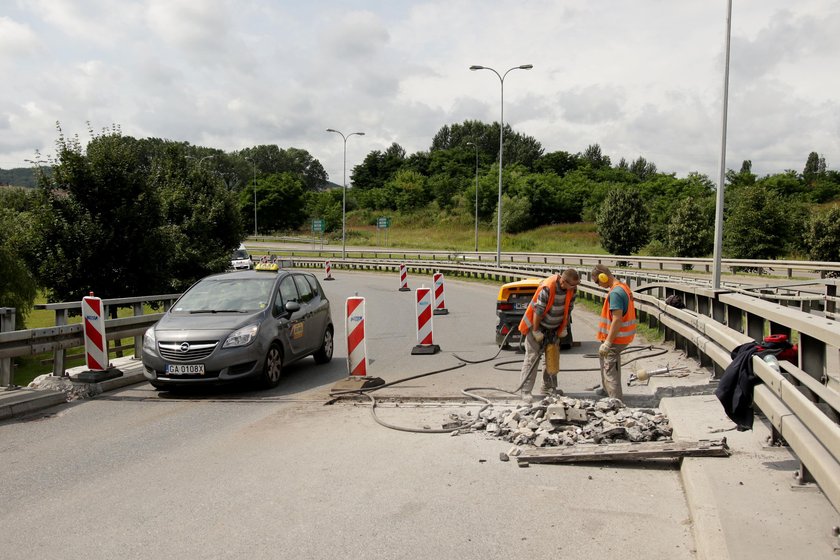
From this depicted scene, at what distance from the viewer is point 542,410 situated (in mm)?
7160

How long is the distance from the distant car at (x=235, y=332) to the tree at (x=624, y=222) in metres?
47.5

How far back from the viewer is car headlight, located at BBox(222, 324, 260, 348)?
9.49m

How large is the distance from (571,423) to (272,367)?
15.4 ft

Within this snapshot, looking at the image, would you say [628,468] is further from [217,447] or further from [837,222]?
[837,222]

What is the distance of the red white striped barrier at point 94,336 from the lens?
999 centimetres

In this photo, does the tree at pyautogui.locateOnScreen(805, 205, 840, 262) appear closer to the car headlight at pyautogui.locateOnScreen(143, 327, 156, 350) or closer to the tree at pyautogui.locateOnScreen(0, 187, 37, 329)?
the tree at pyautogui.locateOnScreen(0, 187, 37, 329)

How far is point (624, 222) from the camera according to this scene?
2212 inches

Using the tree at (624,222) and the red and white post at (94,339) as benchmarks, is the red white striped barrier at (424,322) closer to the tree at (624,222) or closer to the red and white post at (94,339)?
the red and white post at (94,339)

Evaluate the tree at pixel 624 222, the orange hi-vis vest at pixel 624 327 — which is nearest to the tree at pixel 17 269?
the orange hi-vis vest at pixel 624 327

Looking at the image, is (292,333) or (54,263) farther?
(54,263)

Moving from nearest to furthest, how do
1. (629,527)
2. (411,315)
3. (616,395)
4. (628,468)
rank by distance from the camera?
(629,527)
(628,468)
(616,395)
(411,315)

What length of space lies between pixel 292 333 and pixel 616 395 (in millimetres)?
4833

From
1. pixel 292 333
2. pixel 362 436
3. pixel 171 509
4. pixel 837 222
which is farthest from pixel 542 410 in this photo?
pixel 837 222

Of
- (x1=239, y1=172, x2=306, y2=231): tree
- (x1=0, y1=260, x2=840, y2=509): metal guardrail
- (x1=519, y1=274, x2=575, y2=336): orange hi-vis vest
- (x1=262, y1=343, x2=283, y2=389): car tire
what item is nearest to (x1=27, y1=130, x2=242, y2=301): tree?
(x1=0, y1=260, x2=840, y2=509): metal guardrail
